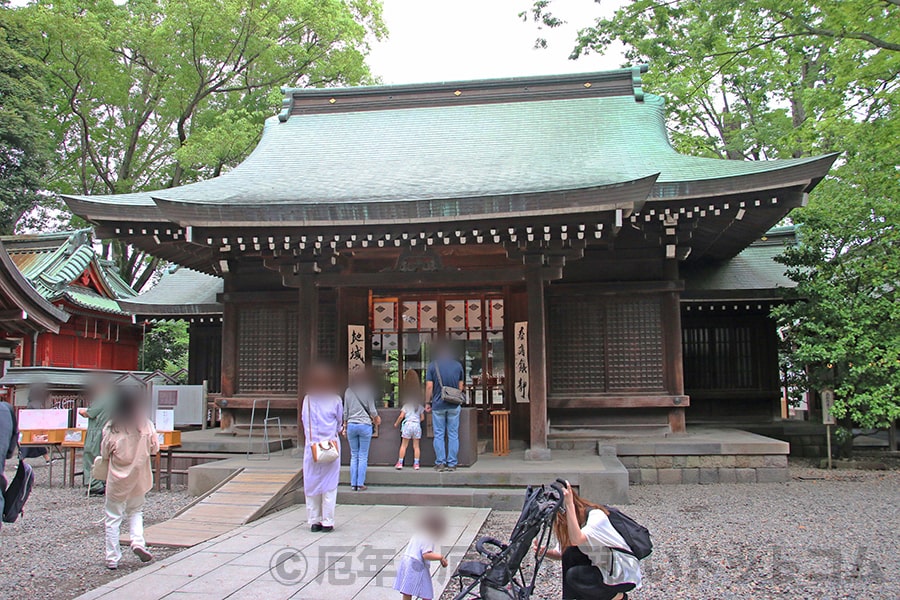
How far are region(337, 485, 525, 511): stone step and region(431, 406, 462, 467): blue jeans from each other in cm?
55

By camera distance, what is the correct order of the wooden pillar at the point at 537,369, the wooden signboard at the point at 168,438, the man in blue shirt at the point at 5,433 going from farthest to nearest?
the wooden pillar at the point at 537,369 < the wooden signboard at the point at 168,438 < the man in blue shirt at the point at 5,433

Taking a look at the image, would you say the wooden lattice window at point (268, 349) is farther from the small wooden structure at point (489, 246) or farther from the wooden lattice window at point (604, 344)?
the wooden lattice window at point (604, 344)

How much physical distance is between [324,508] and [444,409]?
242 centimetres

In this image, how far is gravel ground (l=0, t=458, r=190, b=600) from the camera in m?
5.18

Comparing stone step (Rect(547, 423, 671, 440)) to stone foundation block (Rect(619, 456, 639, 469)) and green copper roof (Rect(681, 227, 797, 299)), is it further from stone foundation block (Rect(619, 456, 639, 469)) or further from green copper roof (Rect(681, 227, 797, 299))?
green copper roof (Rect(681, 227, 797, 299))

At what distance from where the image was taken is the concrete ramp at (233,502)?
666 centimetres

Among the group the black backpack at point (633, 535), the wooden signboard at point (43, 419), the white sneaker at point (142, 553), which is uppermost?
the wooden signboard at point (43, 419)

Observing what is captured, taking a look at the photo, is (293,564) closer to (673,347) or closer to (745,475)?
(745,475)

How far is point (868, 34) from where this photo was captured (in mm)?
9625

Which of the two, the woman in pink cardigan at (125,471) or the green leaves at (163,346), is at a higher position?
the green leaves at (163,346)

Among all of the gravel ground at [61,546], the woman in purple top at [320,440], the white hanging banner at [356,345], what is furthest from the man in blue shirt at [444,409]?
the gravel ground at [61,546]

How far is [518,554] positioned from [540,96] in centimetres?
1211

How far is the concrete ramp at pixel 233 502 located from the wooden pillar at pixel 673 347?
6.06 meters

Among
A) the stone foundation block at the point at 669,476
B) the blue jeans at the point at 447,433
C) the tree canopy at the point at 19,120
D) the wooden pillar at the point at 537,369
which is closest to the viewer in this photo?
the blue jeans at the point at 447,433
